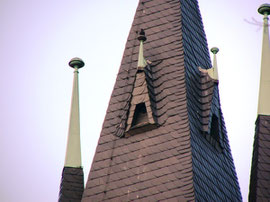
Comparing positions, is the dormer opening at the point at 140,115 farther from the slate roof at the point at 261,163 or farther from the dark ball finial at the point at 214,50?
the slate roof at the point at 261,163

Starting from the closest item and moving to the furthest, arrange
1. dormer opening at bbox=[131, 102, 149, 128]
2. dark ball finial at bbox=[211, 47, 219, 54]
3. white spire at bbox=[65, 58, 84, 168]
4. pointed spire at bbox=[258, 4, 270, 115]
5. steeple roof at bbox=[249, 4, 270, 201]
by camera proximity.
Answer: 1. steeple roof at bbox=[249, 4, 270, 201]
2. dormer opening at bbox=[131, 102, 149, 128]
3. pointed spire at bbox=[258, 4, 270, 115]
4. white spire at bbox=[65, 58, 84, 168]
5. dark ball finial at bbox=[211, 47, 219, 54]

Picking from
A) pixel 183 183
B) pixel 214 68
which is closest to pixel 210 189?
pixel 183 183

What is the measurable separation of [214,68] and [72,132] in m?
3.70

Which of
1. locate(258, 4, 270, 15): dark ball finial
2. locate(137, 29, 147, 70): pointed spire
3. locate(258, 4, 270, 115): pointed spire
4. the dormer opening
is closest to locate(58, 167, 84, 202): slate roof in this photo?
the dormer opening

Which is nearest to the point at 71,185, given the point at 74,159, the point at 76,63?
the point at 74,159

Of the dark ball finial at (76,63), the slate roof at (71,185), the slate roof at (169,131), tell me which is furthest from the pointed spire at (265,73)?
the slate roof at (71,185)

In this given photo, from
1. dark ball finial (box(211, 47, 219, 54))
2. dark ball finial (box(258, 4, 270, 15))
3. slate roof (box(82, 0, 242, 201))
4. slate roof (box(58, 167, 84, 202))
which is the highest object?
dark ball finial (box(258, 4, 270, 15))

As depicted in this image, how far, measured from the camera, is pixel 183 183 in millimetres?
32750

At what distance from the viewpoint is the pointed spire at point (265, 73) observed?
1405 inches

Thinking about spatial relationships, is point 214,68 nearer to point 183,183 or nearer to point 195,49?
point 195,49

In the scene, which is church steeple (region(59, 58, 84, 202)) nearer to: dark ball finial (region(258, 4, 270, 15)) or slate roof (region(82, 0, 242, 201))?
slate roof (region(82, 0, 242, 201))

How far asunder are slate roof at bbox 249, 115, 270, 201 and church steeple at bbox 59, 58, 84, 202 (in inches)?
156

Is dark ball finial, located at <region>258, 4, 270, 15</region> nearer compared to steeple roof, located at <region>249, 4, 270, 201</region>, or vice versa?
steeple roof, located at <region>249, 4, 270, 201</region>

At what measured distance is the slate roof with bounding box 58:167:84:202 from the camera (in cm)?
3478
